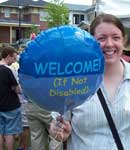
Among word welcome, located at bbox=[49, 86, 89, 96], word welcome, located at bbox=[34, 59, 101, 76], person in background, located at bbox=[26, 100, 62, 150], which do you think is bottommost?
person in background, located at bbox=[26, 100, 62, 150]

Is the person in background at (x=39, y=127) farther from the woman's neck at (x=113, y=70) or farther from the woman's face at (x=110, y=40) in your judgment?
the woman's face at (x=110, y=40)

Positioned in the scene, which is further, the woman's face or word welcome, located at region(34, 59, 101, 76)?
the woman's face

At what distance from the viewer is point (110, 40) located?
8.00ft

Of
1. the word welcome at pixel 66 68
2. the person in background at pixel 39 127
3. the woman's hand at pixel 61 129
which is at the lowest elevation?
the person in background at pixel 39 127

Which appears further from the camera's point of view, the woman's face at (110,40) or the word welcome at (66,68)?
the woman's face at (110,40)

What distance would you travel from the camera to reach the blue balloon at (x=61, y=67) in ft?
7.14

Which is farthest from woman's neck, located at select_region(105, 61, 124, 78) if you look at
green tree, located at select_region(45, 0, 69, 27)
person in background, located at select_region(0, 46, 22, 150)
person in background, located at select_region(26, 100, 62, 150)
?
green tree, located at select_region(45, 0, 69, 27)

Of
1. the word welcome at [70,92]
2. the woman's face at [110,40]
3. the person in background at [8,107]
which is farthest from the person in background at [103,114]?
the person in background at [8,107]

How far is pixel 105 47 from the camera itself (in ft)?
8.00

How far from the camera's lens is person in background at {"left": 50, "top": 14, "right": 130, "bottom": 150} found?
7.94 ft

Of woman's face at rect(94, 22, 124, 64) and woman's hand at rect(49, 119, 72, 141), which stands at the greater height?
woman's face at rect(94, 22, 124, 64)

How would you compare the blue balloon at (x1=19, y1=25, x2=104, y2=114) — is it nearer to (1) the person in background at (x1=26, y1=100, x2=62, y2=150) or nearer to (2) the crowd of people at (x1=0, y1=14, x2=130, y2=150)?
(2) the crowd of people at (x1=0, y1=14, x2=130, y2=150)

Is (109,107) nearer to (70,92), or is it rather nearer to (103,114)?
(103,114)

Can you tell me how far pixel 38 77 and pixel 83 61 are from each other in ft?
0.79
